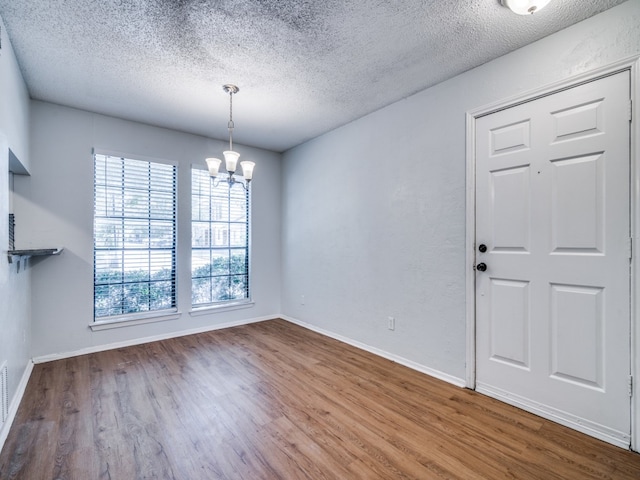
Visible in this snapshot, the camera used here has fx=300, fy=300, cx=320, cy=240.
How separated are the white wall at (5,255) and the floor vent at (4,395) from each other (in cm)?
6

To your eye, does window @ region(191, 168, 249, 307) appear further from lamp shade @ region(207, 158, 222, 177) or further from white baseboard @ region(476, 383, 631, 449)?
white baseboard @ region(476, 383, 631, 449)

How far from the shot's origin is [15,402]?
228 cm

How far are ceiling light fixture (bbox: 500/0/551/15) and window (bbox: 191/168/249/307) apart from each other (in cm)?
356

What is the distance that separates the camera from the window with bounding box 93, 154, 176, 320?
359 centimetres

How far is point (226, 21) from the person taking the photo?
2.05m

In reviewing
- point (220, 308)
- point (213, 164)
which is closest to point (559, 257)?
point (213, 164)

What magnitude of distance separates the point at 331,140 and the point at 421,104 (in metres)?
1.40

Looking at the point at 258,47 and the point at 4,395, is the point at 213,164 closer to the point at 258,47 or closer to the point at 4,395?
the point at 258,47

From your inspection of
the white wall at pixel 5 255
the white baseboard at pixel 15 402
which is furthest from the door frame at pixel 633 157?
the white wall at pixel 5 255

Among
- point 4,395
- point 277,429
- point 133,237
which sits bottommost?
point 277,429

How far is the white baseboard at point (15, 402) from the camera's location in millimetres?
1937

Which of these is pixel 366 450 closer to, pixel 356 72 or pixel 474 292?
pixel 474 292

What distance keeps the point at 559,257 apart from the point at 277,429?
2.31 m

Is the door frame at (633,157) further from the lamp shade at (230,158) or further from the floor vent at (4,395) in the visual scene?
the floor vent at (4,395)
